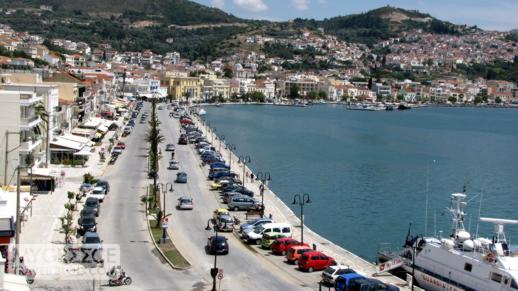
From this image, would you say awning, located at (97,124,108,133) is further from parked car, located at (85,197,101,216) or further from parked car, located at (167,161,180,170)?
parked car, located at (85,197,101,216)

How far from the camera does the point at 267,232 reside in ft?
78.6

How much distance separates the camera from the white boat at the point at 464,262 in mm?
18312

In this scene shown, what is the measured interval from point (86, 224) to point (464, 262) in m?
11.0

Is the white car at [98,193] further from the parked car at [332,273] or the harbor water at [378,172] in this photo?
the parked car at [332,273]

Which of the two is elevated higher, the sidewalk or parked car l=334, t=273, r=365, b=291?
parked car l=334, t=273, r=365, b=291

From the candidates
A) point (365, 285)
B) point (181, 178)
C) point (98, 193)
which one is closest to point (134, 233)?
point (98, 193)

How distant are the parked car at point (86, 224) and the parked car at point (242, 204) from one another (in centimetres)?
737

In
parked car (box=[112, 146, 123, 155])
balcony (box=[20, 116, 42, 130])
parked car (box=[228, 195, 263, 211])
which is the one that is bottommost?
parked car (box=[112, 146, 123, 155])

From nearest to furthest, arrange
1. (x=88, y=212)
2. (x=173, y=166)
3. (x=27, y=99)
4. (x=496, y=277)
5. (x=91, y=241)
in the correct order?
(x=496, y=277), (x=91, y=241), (x=88, y=212), (x=27, y=99), (x=173, y=166)

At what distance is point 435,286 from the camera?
20422 mm

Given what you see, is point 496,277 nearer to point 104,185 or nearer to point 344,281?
point 344,281

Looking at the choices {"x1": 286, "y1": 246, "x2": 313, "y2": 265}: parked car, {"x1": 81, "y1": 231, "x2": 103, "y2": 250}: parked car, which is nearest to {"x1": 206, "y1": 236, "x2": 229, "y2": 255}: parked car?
{"x1": 286, "y1": 246, "x2": 313, "y2": 265}: parked car

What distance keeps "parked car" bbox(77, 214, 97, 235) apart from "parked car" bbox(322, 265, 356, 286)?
763 cm

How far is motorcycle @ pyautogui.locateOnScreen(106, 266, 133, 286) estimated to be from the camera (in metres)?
17.5
